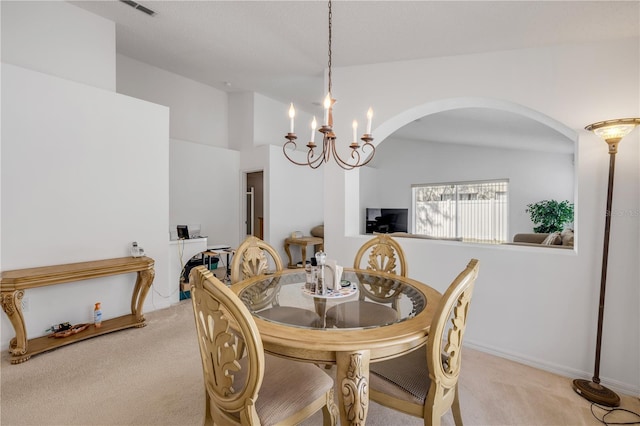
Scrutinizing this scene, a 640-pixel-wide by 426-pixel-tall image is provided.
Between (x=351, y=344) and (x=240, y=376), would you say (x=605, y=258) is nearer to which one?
(x=351, y=344)

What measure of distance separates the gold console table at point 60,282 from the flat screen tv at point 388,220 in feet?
17.7

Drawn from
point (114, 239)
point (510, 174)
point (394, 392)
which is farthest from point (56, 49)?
point (510, 174)

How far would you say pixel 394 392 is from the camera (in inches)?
54.5

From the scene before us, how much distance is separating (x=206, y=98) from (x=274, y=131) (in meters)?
1.39

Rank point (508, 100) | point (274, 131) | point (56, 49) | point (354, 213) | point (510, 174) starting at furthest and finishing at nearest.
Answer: point (510, 174) < point (274, 131) < point (354, 213) < point (56, 49) < point (508, 100)

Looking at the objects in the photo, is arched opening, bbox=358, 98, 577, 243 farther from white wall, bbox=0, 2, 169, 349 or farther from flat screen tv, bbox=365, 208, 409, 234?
white wall, bbox=0, 2, 169, 349

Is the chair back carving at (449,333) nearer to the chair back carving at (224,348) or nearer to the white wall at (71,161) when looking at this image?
the chair back carving at (224,348)

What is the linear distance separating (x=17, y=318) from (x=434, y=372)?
10.2 feet

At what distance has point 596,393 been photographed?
201 cm

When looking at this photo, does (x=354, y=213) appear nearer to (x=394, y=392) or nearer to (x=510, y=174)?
(x=394, y=392)

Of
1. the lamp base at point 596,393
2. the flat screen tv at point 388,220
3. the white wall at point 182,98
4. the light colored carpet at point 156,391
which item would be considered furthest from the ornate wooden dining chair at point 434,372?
the flat screen tv at point 388,220

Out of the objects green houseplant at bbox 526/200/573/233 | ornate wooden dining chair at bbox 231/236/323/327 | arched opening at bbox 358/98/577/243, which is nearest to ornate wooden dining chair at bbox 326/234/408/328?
ornate wooden dining chair at bbox 231/236/323/327

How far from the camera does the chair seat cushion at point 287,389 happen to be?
1230mm

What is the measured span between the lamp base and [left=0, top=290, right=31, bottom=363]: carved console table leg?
165 inches
